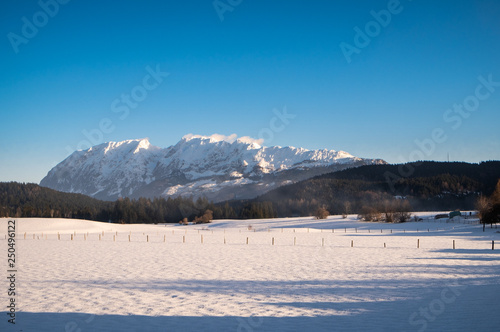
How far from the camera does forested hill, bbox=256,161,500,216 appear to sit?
149 metres

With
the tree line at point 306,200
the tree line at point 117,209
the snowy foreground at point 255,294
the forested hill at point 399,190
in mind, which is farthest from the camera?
the forested hill at point 399,190

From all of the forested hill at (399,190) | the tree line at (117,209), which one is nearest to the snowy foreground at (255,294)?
the tree line at (117,209)

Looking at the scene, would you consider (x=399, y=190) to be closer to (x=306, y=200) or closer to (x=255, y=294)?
(x=306, y=200)

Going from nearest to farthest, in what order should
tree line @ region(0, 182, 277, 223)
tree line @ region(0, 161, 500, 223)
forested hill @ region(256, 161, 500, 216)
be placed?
tree line @ region(0, 182, 277, 223) → tree line @ region(0, 161, 500, 223) → forested hill @ region(256, 161, 500, 216)

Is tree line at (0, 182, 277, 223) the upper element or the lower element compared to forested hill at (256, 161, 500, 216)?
lower

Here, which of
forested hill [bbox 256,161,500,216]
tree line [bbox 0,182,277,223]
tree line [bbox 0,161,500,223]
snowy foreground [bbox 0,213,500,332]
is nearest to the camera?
snowy foreground [bbox 0,213,500,332]

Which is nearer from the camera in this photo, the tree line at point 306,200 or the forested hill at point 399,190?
the tree line at point 306,200

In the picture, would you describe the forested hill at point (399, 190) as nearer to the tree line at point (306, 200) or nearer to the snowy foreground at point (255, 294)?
the tree line at point (306, 200)

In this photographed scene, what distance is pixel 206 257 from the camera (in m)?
31.9

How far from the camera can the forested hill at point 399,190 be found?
149m

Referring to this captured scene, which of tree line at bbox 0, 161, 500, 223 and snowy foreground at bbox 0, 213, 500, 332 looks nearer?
snowy foreground at bbox 0, 213, 500, 332

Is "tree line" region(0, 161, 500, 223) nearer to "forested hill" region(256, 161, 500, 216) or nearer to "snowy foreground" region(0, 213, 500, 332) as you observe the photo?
"forested hill" region(256, 161, 500, 216)

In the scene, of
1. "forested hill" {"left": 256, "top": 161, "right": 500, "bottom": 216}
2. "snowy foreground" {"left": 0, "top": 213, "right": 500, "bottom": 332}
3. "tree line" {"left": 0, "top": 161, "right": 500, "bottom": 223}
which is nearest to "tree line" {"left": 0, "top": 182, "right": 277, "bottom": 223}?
"tree line" {"left": 0, "top": 161, "right": 500, "bottom": 223}

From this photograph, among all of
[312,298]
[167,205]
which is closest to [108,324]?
[312,298]
